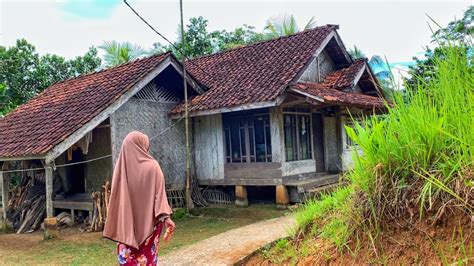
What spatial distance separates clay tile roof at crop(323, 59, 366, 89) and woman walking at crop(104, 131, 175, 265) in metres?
8.92

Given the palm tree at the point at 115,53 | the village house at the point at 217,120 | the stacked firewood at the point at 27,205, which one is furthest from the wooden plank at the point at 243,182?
the palm tree at the point at 115,53

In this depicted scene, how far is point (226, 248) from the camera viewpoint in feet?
17.3

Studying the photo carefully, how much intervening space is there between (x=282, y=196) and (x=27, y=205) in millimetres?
6638

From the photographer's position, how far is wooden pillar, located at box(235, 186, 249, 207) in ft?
34.0

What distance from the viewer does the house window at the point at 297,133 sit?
1035 cm

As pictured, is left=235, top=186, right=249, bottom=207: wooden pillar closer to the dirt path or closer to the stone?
the dirt path

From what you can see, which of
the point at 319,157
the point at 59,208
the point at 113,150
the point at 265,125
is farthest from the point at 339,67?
the point at 59,208

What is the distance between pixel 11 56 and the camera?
55.4 ft

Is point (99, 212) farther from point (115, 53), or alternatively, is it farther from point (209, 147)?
point (115, 53)

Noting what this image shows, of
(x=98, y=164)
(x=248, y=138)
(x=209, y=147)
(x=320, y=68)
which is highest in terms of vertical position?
(x=320, y=68)

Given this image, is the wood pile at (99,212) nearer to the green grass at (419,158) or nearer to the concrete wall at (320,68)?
the concrete wall at (320,68)

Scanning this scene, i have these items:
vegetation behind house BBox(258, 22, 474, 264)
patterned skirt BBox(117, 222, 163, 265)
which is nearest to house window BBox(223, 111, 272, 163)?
patterned skirt BBox(117, 222, 163, 265)

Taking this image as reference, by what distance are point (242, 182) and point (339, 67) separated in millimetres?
5423

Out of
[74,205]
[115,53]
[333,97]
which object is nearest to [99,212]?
[74,205]
